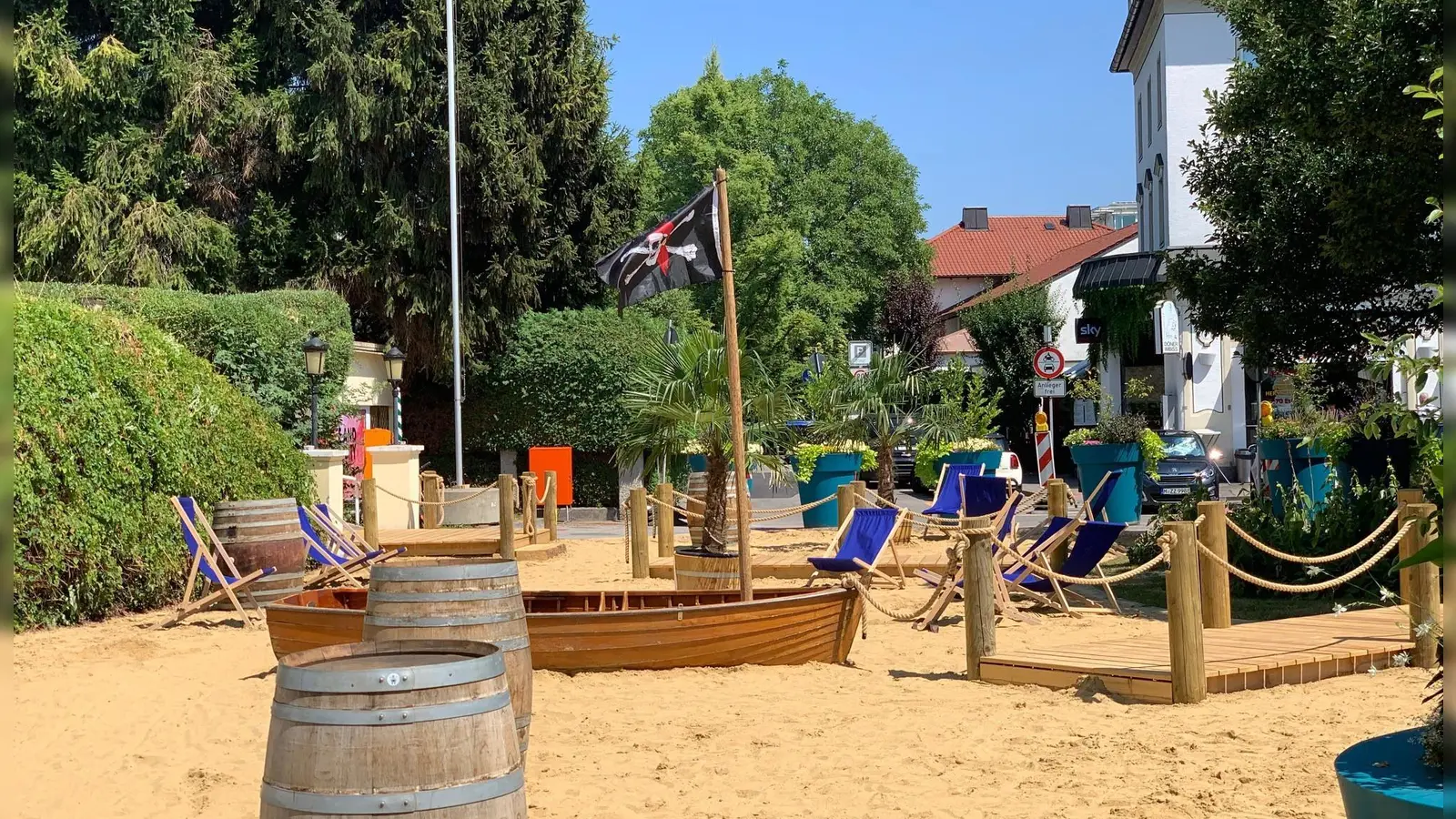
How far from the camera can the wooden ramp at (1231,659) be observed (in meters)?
7.79

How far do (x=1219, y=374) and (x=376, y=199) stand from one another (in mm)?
19012

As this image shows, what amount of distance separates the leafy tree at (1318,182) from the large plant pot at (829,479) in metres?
5.65

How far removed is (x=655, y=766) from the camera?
661cm

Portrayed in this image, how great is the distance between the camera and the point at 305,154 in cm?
2761

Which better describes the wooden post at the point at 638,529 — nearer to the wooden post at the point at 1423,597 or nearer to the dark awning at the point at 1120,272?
the wooden post at the point at 1423,597

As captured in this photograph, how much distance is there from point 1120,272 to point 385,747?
31.2 m

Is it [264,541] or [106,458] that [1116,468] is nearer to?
[264,541]

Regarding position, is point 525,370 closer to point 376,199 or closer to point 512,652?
point 376,199

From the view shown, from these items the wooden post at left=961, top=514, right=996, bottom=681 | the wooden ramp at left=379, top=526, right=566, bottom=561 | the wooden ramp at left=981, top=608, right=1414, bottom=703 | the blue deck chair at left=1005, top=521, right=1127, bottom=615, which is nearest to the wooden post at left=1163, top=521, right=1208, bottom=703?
the wooden ramp at left=981, top=608, right=1414, bottom=703

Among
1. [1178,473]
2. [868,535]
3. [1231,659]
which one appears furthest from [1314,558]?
[1178,473]

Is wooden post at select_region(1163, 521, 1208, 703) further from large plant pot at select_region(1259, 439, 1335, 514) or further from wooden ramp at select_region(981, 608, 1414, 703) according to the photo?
large plant pot at select_region(1259, 439, 1335, 514)

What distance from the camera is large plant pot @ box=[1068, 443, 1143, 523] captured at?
18.9 meters

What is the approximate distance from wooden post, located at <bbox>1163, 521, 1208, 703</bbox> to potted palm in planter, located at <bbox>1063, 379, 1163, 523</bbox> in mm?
11533

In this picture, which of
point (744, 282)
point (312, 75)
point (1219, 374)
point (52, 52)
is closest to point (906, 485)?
point (1219, 374)
